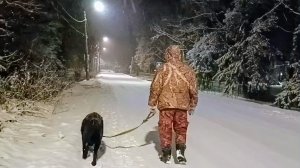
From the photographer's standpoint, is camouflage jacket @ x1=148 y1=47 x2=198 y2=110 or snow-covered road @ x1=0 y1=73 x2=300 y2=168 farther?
camouflage jacket @ x1=148 y1=47 x2=198 y2=110

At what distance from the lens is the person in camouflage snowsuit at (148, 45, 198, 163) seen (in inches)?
283

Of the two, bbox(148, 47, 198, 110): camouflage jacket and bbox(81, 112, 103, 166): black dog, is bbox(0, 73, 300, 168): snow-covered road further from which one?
bbox(148, 47, 198, 110): camouflage jacket

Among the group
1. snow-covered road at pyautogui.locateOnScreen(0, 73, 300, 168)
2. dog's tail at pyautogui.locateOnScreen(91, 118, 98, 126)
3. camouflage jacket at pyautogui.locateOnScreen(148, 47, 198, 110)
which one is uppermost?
camouflage jacket at pyautogui.locateOnScreen(148, 47, 198, 110)

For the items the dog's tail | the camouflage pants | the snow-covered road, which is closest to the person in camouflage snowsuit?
the camouflage pants

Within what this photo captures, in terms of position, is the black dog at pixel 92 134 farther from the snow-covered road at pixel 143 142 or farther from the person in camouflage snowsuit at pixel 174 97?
the person in camouflage snowsuit at pixel 174 97

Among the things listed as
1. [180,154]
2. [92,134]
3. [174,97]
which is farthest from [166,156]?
[92,134]

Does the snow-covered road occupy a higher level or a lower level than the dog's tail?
lower

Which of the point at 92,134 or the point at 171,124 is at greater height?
the point at 171,124

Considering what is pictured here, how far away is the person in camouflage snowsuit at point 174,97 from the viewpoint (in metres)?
7.18

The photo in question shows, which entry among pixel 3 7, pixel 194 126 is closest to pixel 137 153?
pixel 194 126

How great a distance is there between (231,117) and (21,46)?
9585 millimetres

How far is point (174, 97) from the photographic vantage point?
717cm

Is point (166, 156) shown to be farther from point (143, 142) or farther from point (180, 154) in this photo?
point (143, 142)

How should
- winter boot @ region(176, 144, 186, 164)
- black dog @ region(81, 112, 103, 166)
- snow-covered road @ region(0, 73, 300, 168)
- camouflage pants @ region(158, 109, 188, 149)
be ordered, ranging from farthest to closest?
camouflage pants @ region(158, 109, 188, 149) → winter boot @ region(176, 144, 186, 164) → snow-covered road @ region(0, 73, 300, 168) → black dog @ region(81, 112, 103, 166)
